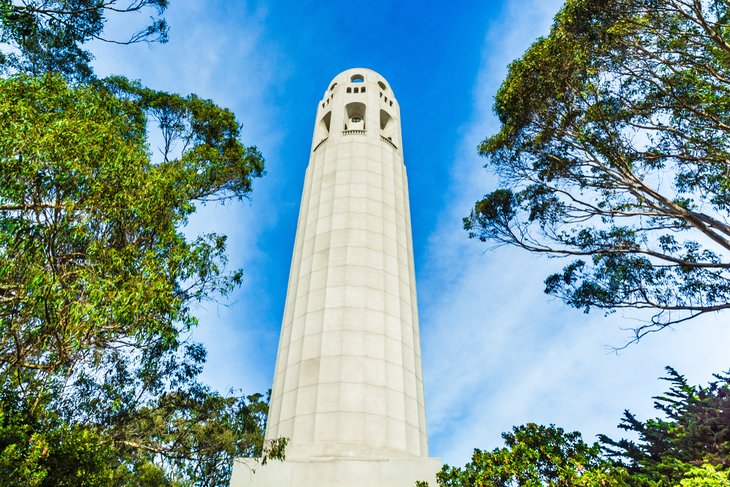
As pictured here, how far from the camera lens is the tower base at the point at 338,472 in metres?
11.9

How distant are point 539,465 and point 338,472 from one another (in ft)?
18.8

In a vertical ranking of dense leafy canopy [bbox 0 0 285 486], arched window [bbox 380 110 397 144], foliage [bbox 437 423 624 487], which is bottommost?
foliage [bbox 437 423 624 487]

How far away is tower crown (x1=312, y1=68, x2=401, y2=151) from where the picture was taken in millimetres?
23766

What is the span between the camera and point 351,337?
1548cm

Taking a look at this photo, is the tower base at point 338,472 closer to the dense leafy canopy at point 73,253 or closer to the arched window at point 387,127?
the dense leafy canopy at point 73,253

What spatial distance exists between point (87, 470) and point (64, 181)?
283 inches

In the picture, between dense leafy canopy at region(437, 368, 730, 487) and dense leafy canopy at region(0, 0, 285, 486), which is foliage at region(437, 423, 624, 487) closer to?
dense leafy canopy at region(437, 368, 730, 487)

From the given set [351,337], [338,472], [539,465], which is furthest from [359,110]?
[539,465]

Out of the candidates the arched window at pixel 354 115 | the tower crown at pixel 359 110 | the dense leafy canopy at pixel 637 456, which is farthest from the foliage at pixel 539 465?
the arched window at pixel 354 115

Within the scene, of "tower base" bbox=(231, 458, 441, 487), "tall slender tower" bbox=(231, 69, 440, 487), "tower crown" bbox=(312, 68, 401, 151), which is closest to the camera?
"tower base" bbox=(231, 458, 441, 487)

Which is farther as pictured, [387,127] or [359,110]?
[359,110]

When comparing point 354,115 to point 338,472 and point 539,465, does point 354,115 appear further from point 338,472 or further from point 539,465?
point 539,465

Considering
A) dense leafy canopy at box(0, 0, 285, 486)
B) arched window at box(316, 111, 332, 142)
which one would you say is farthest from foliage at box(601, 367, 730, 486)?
arched window at box(316, 111, 332, 142)

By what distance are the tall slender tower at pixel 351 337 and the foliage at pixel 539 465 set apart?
3.43 m
